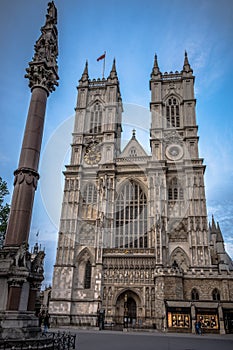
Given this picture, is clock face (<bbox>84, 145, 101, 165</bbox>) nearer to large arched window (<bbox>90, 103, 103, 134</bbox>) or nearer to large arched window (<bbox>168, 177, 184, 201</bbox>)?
large arched window (<bbox>90, 103, 103, 134</bbox>)

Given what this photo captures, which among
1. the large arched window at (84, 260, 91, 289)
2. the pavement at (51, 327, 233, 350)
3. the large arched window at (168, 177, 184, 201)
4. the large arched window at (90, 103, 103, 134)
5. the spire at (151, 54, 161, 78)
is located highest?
the spire at (151, 54, 161, 78)

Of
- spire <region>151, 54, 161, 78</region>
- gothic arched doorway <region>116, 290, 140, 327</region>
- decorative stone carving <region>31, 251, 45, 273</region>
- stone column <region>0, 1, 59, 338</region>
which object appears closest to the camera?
stone column <region>0, 1, 59, 338</region>

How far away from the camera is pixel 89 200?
1524 inches

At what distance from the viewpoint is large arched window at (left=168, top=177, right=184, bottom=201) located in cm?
3703

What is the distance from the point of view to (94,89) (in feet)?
154

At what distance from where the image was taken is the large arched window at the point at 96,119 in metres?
43.7

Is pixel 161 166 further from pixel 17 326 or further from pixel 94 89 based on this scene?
pixel 17 326

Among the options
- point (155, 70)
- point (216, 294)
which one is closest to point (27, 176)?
point (216, 294)

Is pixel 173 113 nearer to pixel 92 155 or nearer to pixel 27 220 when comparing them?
pixel 92 155

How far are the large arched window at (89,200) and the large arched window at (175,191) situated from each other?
9.63m

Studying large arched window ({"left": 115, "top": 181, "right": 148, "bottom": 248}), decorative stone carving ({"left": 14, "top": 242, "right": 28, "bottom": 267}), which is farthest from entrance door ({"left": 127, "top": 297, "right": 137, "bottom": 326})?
decorative stone carving ({"left": 14, "top": 242, "right": 28, "bottom": 267})

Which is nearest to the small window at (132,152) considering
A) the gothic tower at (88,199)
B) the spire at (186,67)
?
the gothic tower at (88,199)

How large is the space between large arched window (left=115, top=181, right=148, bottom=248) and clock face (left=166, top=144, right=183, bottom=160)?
6.02 meters

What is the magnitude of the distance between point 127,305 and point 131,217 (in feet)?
32.8
